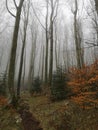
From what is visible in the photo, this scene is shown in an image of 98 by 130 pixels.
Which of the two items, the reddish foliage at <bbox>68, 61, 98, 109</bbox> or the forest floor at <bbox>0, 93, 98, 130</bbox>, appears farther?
the reddish foliage at <bbox>68, 61, 98, 109</bbox>

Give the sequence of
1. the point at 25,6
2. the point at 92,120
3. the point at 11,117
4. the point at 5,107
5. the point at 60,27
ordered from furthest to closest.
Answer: the point at 60,27
the point at 25,6
the point at 5,107
the point at 11,117
the point at 92,120

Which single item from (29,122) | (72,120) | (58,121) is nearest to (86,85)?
(72,120)

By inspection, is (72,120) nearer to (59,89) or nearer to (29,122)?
(29,122)

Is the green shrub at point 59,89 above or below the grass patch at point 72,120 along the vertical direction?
above

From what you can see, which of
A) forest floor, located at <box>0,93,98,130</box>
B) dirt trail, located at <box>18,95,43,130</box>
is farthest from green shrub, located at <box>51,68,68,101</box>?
dirt trail, located at <box>18,95,43,130</box>

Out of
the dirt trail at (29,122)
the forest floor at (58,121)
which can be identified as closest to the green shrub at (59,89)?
the forest floor at (58,121)

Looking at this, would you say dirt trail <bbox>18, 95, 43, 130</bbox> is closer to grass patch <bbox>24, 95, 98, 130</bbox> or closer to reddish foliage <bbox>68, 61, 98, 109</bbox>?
grass patch <bbox>24, 95, 98, 130</bbox>

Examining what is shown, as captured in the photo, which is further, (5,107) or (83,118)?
(5,107)

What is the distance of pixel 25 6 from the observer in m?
16.6

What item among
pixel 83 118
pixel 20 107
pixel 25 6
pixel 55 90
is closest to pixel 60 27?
pixel 25 6

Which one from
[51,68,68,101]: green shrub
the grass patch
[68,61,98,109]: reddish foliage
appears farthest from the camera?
[51,68,68,101]: green shrub

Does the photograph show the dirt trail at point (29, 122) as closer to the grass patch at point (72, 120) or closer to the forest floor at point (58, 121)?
the forest floor at point (58, 121)

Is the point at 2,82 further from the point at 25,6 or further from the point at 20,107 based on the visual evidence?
the point at 25,6

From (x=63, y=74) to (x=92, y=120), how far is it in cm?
514
